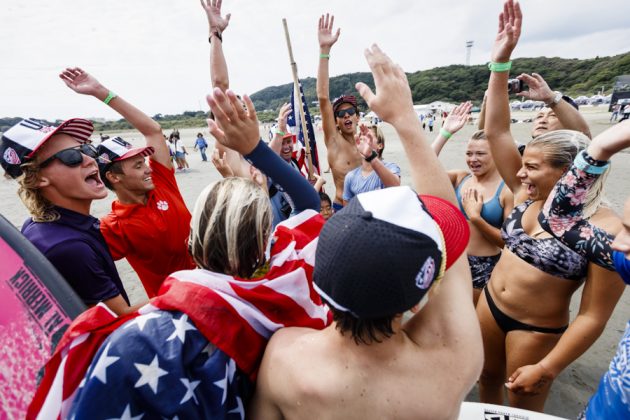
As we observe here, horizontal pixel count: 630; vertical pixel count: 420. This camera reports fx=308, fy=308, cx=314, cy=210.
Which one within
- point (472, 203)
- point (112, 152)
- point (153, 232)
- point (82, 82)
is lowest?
point (472, 203)

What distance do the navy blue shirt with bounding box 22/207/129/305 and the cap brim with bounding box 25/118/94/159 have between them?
1.31 feet

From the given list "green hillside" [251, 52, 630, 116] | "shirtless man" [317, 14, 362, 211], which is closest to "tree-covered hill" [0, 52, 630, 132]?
"green hillside" [251, 52, 630, 116]

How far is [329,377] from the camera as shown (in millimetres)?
870

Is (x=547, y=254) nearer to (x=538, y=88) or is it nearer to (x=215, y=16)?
(x=538, y=88)

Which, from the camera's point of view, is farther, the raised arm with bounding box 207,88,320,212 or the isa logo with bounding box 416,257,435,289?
the raised arm with bounding box 207,88,320,212

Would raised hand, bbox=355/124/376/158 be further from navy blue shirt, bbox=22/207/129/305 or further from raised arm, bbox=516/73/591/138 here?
navy blue shirt, bbox=22/207/129/305

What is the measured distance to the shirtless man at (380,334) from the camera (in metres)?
0.75

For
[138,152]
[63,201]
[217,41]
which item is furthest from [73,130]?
[217,41]

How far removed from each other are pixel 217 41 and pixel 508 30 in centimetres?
224

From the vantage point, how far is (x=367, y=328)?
0.82m

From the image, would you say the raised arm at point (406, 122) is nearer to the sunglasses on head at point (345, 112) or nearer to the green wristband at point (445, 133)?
the green wristband at point (445, 133)

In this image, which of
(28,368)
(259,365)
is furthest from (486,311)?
(28,368)

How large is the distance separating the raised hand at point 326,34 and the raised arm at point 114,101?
229 centimetres

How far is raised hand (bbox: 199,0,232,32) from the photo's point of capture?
9.04 ft
